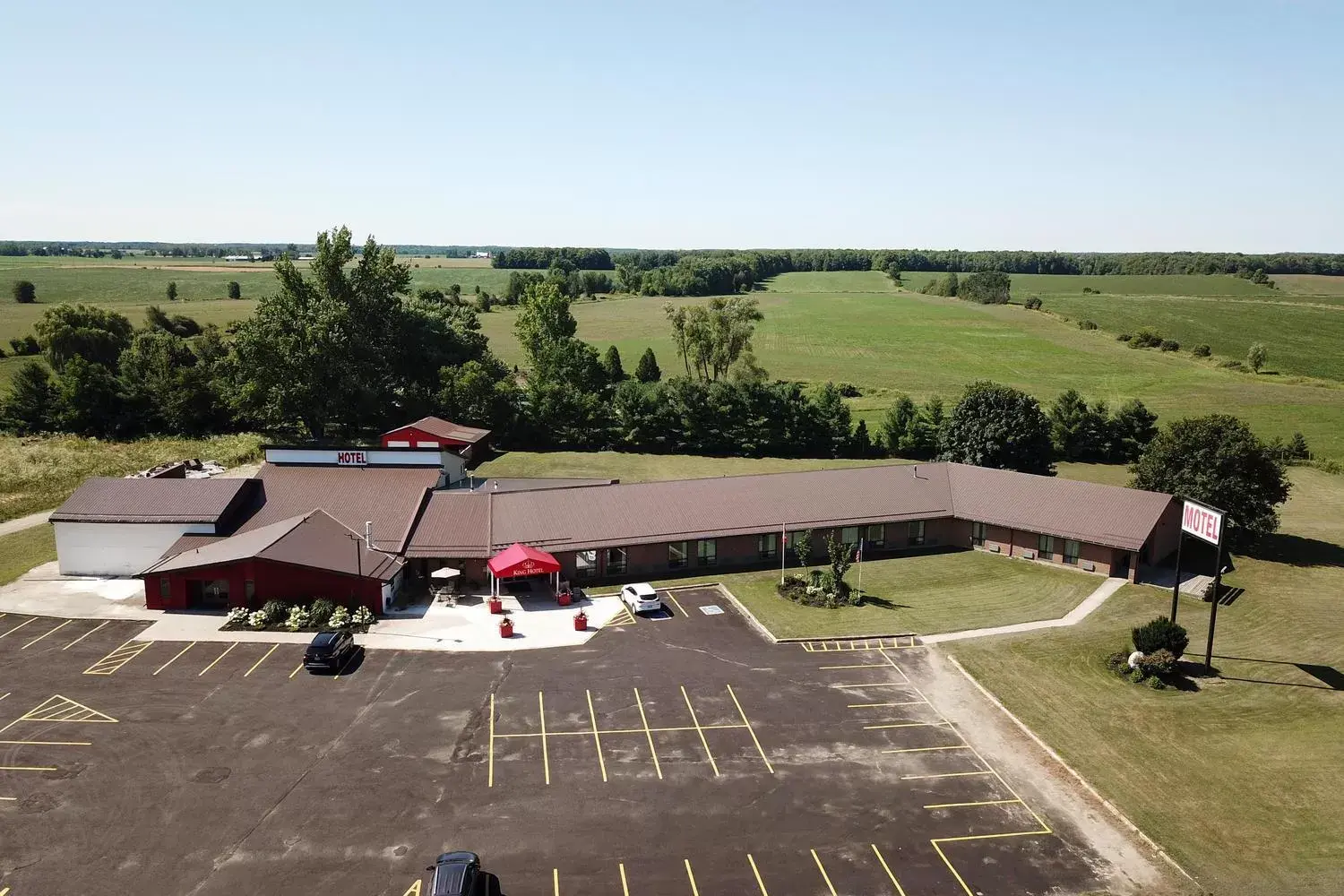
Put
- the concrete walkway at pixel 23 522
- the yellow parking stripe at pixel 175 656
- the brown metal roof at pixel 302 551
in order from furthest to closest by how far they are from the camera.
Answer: the concrete walkway at pixel 23 522 < the brown metal roof at pixel 302 551 < the yellow parking stripe at pixel 175 656

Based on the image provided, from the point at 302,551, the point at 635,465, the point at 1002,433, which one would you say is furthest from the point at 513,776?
the point at 1002,433

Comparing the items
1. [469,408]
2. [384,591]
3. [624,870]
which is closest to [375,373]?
[469,408]

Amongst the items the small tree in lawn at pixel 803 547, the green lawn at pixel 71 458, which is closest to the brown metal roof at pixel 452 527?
the small tree in lawn at pixel 803 547

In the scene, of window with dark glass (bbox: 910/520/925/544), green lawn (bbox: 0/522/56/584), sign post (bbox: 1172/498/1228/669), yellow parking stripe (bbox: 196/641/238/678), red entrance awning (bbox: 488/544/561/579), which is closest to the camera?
yellow parking stripe (bbox: 196/641/238/678)

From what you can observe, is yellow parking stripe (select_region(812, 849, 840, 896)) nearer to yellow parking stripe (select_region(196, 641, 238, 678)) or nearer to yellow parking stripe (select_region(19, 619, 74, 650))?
yellow parking stripe (select_region(196, 641, 238, 678))

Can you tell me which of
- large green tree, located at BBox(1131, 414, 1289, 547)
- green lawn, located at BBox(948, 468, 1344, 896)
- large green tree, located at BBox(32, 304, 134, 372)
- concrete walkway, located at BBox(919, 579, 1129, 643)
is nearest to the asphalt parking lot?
concrete walkway, located at BBox(919, 579, 1129, 643)

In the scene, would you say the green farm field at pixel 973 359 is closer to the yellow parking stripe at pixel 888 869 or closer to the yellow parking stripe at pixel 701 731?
the yellow parking stripe at pixel 701 731
